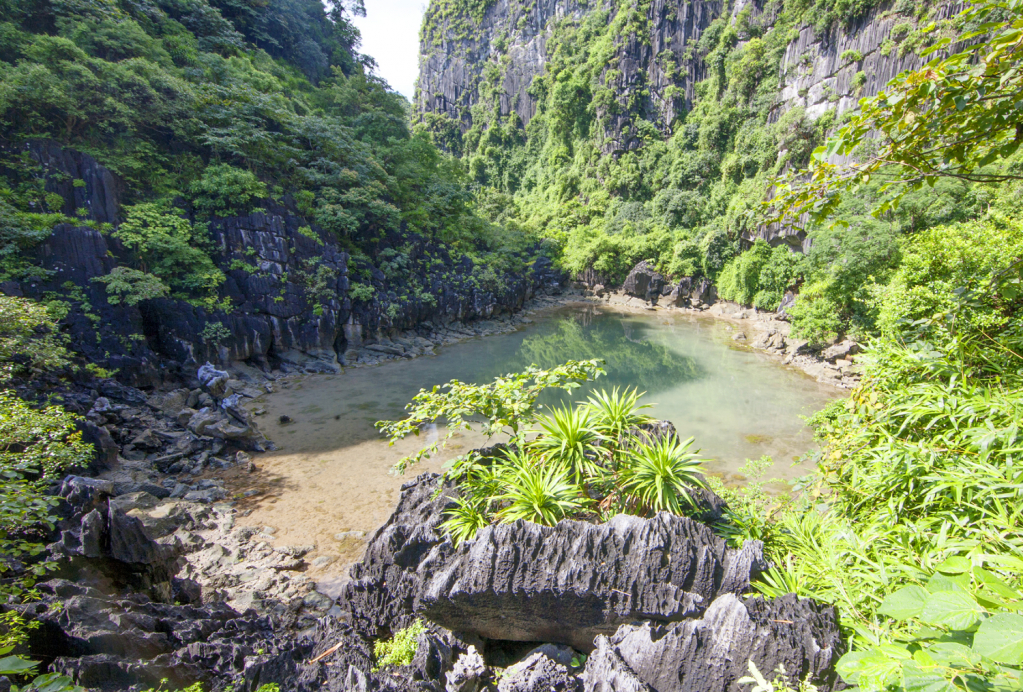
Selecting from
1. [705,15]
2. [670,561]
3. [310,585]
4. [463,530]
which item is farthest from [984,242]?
[705,15]

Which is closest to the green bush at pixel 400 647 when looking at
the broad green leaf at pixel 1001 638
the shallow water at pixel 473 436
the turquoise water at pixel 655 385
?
the shallow water at pixel 473 436

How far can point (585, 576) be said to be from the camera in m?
3.35

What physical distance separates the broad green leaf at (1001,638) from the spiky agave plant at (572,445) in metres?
3.12

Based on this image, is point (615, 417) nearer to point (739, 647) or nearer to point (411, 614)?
point (739, 647)

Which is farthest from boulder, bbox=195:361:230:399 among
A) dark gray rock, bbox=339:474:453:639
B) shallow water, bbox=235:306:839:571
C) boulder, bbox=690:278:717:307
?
boulder, bbox=690:278:717:307

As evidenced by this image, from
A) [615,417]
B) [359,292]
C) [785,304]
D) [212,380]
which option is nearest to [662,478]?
[615,417]

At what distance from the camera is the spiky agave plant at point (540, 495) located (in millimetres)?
3760

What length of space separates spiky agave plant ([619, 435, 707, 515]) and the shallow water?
39 centimetres

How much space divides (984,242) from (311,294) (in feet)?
58.6

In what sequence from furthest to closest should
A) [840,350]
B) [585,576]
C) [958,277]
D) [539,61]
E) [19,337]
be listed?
[539,61] → [840,350] → [19,337] → [958,277] → [585,576]

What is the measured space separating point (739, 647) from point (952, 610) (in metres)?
2.08

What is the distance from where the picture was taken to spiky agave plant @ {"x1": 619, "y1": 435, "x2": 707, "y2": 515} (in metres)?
3.75

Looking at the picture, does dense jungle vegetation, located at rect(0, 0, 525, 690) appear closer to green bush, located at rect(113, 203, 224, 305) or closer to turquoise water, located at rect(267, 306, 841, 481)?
green bush, located at rect(113, 203, 224, 305)

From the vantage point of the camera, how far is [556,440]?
423cm
